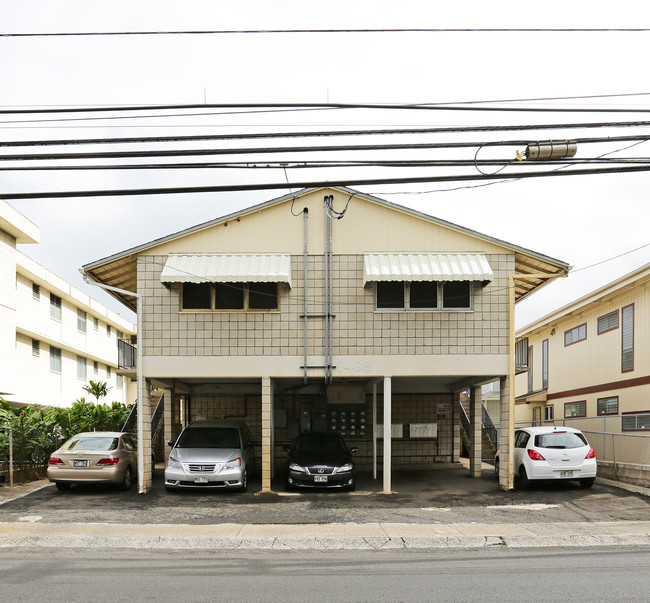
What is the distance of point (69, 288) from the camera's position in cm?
3772

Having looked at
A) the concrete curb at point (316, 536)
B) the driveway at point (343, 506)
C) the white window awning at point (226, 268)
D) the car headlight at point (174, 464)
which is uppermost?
the white window awning at point (226, 268)

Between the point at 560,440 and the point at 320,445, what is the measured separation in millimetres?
5917

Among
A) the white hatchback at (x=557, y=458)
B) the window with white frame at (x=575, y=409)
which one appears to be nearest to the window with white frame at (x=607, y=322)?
the window with white frame at (x=575, y=409)

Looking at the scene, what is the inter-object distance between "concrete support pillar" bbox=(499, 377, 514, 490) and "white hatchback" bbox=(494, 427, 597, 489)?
1.42 feet

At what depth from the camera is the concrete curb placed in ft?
36.6

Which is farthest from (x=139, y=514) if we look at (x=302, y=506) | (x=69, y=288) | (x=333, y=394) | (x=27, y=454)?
(x=69, y=288)

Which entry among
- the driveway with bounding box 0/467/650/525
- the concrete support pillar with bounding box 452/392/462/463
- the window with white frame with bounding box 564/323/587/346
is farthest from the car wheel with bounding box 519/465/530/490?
the window with white frame with bounding box 564/323/587/346

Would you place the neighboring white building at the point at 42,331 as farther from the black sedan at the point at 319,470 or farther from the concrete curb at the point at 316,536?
the concrete curb at the point at 316,536

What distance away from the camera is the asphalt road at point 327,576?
785cm

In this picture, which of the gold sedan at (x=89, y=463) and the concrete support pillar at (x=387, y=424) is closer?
the gold sedan at (x=89, y=463)

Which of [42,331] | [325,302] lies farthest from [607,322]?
[42,331]

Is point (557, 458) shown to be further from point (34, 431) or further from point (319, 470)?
point (34, 431)

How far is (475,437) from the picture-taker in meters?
21.3

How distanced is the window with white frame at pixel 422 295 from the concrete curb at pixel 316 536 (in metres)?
6.23
